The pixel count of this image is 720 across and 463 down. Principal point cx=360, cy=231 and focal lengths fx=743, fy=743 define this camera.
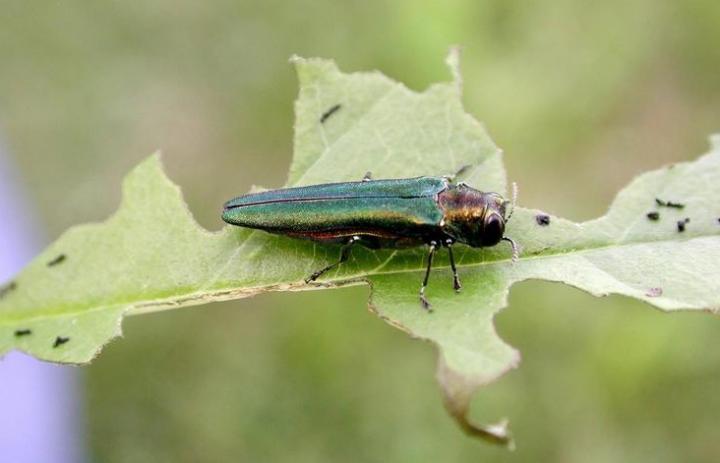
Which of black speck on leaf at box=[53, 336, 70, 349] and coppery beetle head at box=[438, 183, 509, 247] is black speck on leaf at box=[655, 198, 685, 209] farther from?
black speck on leaf at box=[53, 336, 70, 349]

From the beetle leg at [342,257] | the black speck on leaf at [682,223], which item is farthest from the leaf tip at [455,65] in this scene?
the black speck on leaf at [682,223]

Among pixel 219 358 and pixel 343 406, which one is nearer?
pixel 343 406

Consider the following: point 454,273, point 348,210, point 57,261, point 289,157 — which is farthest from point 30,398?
point 289,157

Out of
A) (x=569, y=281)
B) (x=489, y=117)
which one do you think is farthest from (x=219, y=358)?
(x=569, y=281)

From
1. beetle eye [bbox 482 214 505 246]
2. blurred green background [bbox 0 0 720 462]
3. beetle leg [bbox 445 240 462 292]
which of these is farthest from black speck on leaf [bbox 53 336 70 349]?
blurred green background [bbox 0 0 720 462]

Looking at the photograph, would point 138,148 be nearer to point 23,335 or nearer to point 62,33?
point 62,33

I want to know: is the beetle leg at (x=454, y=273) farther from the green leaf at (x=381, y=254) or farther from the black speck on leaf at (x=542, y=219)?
the black speck on leaf at (x=542, y=219)
